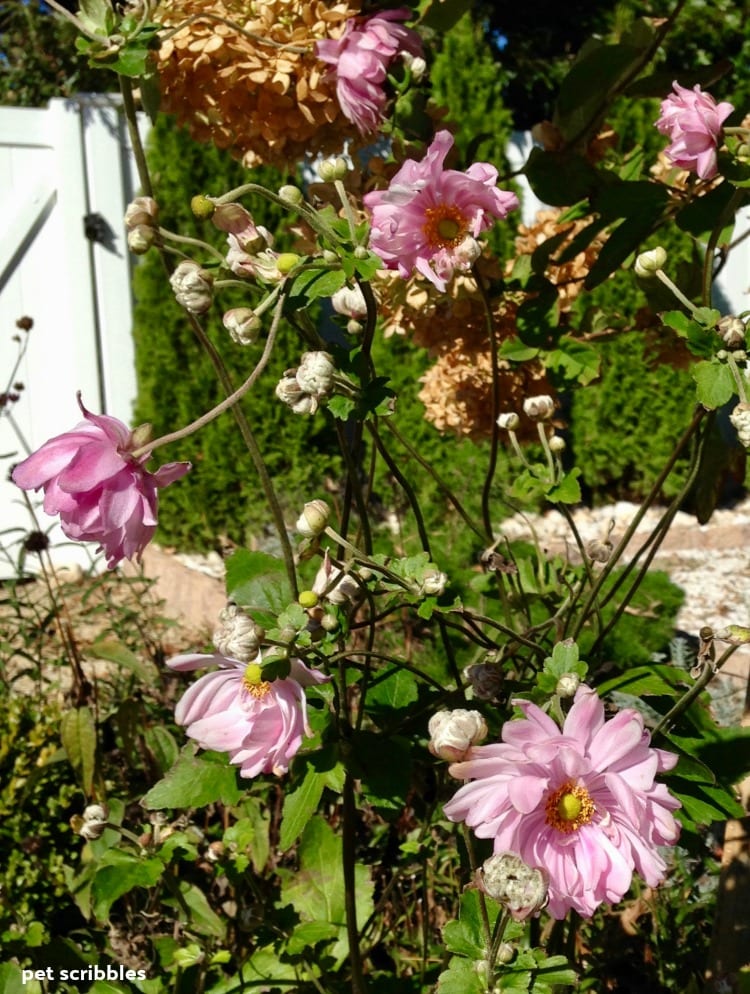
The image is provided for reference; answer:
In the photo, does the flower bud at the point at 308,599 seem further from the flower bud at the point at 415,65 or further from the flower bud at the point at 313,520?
the flower bud at the point at 415,65

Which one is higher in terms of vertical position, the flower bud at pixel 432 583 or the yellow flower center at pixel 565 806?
the flower bud at pixel 432 583

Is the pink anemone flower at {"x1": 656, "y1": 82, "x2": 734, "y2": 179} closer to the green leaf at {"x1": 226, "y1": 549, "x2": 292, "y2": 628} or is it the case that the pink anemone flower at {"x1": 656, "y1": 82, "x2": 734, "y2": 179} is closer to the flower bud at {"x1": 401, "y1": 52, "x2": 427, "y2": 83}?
the flower bud at {"x1": 401, "y1": 52, "x2": 427, "y2": 83}

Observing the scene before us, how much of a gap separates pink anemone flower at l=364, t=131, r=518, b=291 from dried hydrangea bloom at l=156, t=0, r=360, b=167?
0.28m

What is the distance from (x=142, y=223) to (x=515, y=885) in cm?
58

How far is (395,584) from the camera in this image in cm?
75

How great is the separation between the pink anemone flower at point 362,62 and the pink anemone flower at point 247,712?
572 millimetres

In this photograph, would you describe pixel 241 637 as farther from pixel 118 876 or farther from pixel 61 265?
pixel 61 265

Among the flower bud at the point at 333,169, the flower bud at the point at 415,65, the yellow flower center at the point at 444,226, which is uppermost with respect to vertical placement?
the flower bud at the point at 415,65

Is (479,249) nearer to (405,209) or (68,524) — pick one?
(405,209)

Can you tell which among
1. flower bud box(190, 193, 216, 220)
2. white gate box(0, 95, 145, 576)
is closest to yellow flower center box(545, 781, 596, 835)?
flower bud box(190, 193, 216, 220)

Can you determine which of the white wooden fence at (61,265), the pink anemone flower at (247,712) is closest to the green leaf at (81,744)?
the pink anemone flower at (247,712)

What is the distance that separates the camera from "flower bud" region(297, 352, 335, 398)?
0.69 m

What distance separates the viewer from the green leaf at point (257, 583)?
893 mm

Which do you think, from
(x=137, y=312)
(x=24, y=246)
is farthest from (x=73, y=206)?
(x=137, y=312)
